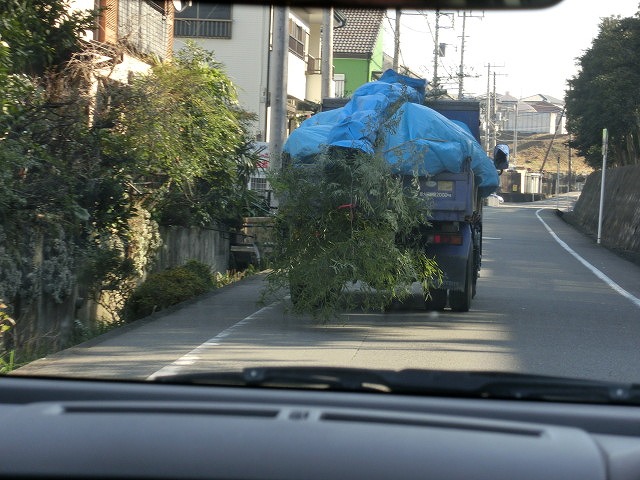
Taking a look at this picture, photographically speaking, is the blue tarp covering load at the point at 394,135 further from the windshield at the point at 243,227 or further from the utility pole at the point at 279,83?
the utility pole at the point at 279,83

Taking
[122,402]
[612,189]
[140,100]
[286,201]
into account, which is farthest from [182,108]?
[612,189]

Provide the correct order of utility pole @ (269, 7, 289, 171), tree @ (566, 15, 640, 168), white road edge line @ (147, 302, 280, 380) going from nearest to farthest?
white road edge line @ (147, 302, 280, 380)
utility pole @ (269, 7, 289, 171)
tree @ (566, 15, 640, 168)

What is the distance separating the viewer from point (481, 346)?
988 centimetres

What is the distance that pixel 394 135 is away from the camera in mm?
11438

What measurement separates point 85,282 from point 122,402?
10378 mm

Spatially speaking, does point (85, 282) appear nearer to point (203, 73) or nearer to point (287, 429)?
point (203, 73)

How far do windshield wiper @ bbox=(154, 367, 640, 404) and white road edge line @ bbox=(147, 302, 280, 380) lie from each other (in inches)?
101

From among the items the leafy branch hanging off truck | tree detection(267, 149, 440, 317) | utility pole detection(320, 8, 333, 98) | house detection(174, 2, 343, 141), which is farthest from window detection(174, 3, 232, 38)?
tree detection(267, 149, 440, 317)

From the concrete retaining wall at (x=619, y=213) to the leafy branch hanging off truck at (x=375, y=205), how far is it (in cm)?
1464

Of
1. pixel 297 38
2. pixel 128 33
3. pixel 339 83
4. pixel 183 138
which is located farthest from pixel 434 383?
pixel 339 83

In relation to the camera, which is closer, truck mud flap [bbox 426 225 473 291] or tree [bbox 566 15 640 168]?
truck mud flap [bbox 426 225 473 291]

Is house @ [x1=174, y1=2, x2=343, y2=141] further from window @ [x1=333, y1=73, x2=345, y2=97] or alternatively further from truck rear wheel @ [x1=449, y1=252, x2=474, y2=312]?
truck rear wheel @ [x1=449, y1=252, x2=474, y2=312]

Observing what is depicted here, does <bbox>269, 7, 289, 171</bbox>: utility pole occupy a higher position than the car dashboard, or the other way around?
<bbox>269, 7, 289, 171</bbox>: utility pole

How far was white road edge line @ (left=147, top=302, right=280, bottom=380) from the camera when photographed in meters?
7.93
